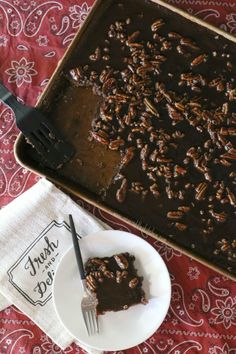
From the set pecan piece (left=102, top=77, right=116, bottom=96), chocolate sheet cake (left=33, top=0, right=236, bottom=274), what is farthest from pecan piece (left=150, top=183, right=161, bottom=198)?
pecan piece (left=102, top=77, right=116, bottom=96)

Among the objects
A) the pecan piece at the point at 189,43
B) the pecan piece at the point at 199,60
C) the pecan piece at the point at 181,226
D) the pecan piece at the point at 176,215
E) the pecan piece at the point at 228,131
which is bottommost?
the pecan piece at the point at 181,226

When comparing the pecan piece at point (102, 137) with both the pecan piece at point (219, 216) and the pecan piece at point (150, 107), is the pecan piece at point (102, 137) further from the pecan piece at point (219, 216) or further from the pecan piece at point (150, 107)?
the pecan piece at point (219, 216)

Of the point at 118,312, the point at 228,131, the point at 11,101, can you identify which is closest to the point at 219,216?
the point at 228,131

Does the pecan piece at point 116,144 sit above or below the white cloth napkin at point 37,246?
above

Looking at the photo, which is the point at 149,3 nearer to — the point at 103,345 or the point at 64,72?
the point at 64,72

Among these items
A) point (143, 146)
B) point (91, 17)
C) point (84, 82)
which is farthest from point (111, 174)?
point (91, 17)

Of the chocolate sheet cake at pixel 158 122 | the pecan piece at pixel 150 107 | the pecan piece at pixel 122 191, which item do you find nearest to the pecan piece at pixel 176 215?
the chocolate sheet cake at pixel 158 122

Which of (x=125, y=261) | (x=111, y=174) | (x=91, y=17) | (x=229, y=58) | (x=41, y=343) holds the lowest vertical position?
(x=41, y=343)
